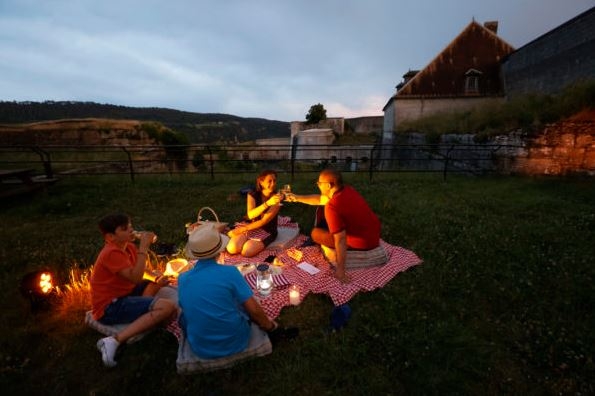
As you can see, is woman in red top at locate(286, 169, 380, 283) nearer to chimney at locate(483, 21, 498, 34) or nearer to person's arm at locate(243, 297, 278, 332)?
person's arm at locate(243, 297, 278, 332)

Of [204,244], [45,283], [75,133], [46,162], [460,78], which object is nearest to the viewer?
[204,244]

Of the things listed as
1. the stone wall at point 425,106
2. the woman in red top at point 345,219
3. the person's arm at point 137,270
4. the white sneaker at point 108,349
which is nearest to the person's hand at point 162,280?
the person's arm at point 137,270

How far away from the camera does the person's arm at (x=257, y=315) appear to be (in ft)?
9.34

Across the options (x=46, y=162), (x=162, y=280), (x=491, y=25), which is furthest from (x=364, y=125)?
(x=162, y=280)

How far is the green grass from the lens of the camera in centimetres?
284

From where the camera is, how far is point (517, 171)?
1090cm

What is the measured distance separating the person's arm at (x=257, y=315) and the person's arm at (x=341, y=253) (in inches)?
54.3

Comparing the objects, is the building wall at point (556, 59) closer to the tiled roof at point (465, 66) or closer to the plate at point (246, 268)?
the tiled roof at point (465, 66)

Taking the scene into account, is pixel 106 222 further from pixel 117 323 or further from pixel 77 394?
pixel 77 394

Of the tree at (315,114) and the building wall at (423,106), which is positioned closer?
the building wall at (423,106)

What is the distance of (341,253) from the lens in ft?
13.8

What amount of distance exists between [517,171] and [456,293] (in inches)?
375

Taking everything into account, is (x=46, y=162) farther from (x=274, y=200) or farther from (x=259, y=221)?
(x=274, y=200)

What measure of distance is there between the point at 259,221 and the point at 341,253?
187cm
